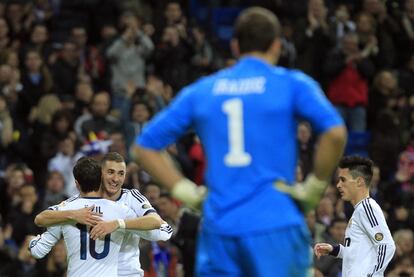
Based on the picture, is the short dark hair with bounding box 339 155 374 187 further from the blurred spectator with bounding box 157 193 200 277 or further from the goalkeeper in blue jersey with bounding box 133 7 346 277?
the blurred spectator with bounding box 157 193 200 277

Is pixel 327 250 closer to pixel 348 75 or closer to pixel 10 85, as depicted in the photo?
pixel 10 85

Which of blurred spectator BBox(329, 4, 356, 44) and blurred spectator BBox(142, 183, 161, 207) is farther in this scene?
blurred spectator BBox(329, 4, 356, 44)

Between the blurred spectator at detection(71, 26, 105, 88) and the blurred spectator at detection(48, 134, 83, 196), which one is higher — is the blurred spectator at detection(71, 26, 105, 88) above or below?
above

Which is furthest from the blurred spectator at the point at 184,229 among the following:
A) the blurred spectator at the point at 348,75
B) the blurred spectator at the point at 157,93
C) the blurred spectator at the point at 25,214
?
the blurred spectator at the point at 348,75

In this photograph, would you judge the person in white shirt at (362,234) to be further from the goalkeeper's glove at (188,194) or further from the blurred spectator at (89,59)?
the blurred spectator at (89,59)

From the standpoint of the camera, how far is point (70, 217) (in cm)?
804

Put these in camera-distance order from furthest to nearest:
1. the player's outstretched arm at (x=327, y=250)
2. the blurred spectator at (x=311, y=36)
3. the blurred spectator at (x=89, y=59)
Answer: the blurred spectator at (x=311, y=36) → the blurred spectator at (x=89, y=59) → the player's outstretched arm at (x=327, y=250)

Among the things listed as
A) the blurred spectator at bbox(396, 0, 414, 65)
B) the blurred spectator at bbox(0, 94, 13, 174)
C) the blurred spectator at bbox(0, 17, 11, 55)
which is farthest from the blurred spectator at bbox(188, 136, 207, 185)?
the blurred spectator at bbox(396, 0, 414, 65)

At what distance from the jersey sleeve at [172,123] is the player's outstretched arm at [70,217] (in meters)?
2.23

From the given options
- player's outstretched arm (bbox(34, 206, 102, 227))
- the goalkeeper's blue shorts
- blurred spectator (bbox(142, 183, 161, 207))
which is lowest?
blurred spectator (bbox(142, 183, 161, 207))

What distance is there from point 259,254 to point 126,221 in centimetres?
247

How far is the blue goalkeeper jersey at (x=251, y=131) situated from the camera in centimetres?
569

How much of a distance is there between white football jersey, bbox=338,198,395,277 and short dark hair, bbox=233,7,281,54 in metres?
3.19

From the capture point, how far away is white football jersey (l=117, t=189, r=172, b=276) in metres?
8.39
